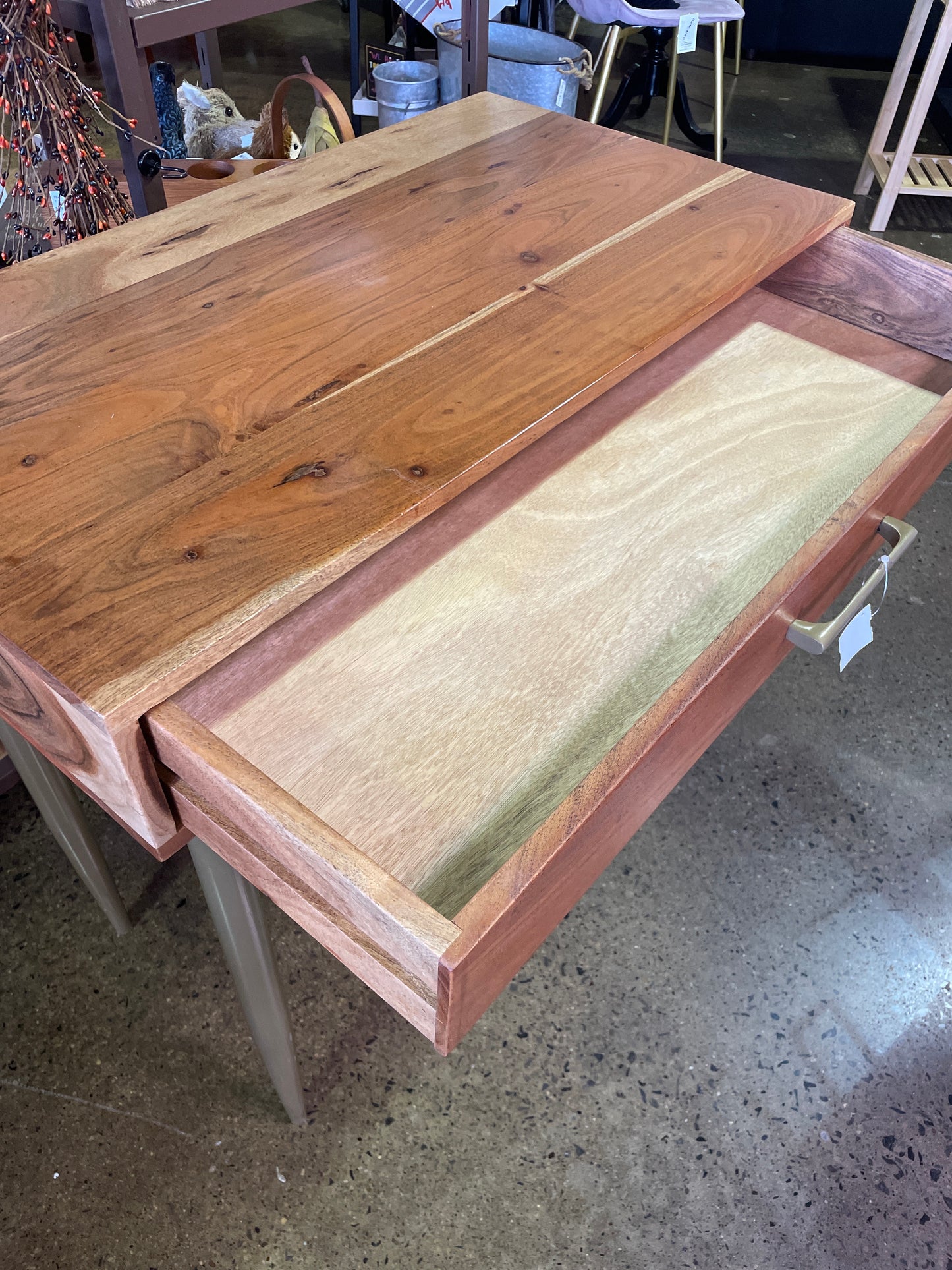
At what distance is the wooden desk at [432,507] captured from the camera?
518 millimetres

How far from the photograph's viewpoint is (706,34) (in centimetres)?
365

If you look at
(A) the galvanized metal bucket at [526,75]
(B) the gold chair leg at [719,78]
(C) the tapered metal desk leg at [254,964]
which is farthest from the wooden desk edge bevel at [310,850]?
(B) the gold chair leg at [719,78]

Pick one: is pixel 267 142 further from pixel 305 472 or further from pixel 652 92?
pixel 652 92

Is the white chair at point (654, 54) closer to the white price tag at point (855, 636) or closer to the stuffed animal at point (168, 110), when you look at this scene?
the stuffed animal at point (168, 110)

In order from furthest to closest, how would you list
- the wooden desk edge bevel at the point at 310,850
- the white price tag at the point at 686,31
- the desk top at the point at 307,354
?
the white price tag at the point at 686,31 < the desk top at the point at 307,354 < the wooden desk edge bevel at the point at 310,850

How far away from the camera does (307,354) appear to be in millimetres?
726

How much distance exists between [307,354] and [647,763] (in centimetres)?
41

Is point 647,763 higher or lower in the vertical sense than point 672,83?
higher

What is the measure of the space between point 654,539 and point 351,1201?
0.68m

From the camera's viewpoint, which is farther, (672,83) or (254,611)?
(672,83)

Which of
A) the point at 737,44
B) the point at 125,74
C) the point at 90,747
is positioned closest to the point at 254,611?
the point at 90,747

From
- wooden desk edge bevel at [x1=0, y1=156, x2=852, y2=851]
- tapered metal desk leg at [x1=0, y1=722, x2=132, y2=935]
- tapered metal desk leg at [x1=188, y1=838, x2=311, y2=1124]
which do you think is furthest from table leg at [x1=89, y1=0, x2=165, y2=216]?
tapered metal desk leg at [x1=188, y1=838, x2=311, y2=1124]

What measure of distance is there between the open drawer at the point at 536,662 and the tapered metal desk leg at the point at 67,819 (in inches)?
15.5

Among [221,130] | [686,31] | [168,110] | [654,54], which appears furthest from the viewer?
[654,54]
